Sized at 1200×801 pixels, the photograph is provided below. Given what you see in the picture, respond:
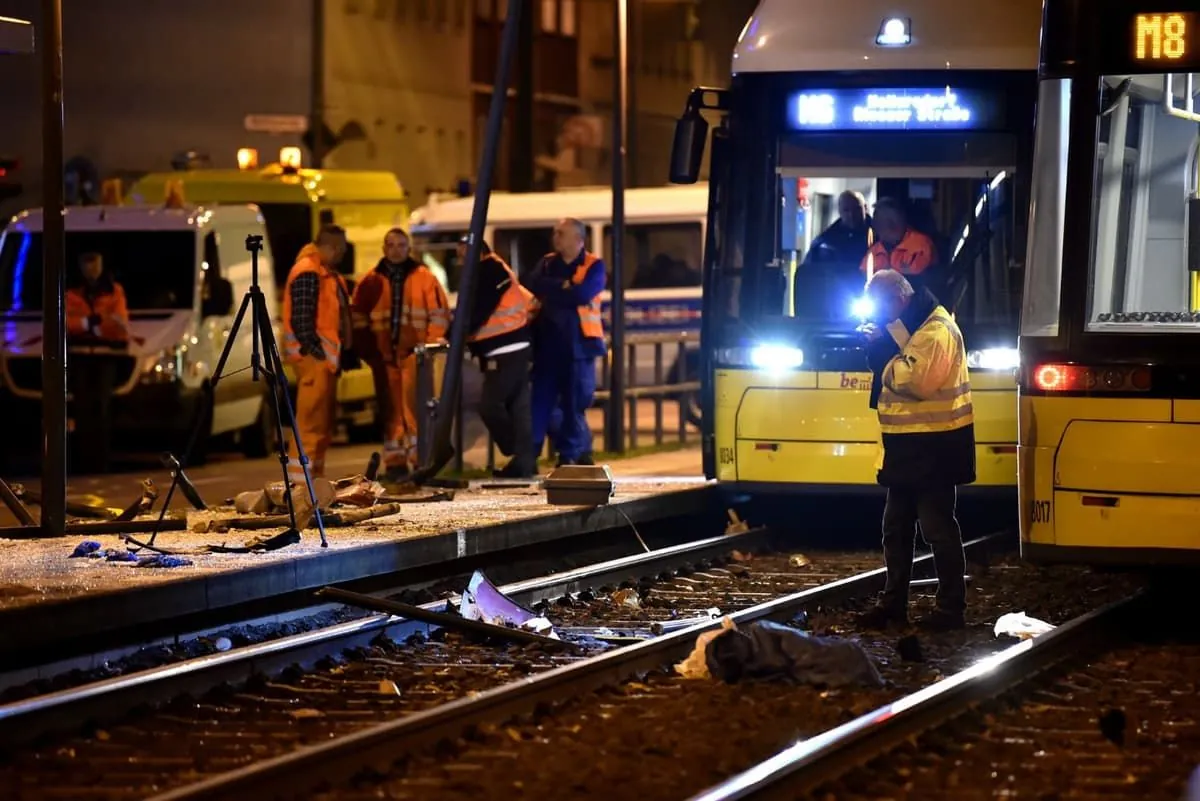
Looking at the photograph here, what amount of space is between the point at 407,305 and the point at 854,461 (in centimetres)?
423

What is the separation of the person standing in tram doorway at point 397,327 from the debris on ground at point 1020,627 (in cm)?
694

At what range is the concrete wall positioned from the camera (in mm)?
32656

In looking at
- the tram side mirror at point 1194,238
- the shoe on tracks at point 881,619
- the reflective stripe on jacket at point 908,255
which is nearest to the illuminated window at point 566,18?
the reflective stripe on jacket at point 908,255

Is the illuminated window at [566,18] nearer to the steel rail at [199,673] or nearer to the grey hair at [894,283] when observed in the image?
the steel rail at [199,673]

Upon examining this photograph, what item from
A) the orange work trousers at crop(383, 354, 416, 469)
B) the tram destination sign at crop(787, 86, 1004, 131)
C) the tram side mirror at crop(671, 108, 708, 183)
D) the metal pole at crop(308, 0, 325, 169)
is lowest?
the orange work trousers at crop(383, 354, 416, 469)

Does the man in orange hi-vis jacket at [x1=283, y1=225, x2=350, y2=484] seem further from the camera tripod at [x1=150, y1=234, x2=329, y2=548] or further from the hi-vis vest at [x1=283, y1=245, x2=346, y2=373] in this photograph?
the camera tripod at [x1=150, y1=234, x2=329, y2=548]

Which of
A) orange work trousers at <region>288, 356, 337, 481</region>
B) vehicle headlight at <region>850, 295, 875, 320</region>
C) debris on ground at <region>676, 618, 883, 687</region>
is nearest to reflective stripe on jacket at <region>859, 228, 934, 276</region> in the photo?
vehicle headlight at <region>850, 295, 875, 320</region>

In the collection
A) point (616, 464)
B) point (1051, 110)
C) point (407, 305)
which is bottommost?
point (616, 464)

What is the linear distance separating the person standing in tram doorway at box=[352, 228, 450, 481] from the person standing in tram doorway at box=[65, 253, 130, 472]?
373 centimetres

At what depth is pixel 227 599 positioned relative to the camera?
11539mm

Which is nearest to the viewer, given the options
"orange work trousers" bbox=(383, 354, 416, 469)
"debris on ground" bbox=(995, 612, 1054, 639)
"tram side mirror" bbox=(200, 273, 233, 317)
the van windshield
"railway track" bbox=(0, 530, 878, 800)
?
"railway track" bbox=(0, 530, 878, 800)

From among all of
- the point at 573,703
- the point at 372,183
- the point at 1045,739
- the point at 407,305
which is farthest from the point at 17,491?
the point at 372,183

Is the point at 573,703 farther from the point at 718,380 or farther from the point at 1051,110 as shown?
the point at 718,380

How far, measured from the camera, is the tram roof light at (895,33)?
591 inches
